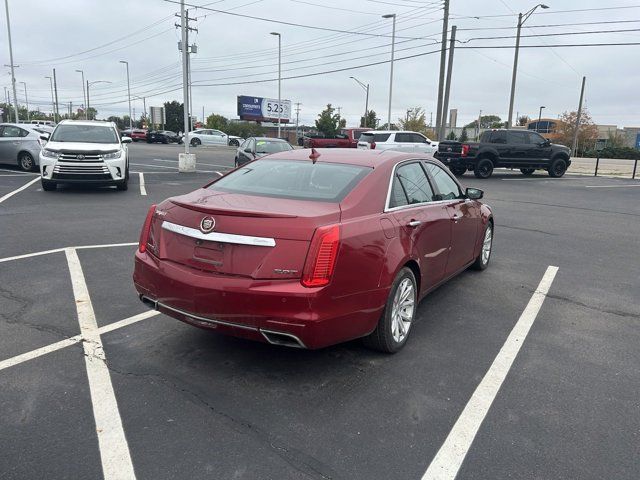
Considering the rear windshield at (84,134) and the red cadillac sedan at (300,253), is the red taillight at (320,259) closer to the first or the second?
the red cadillac sedan at (300,253)

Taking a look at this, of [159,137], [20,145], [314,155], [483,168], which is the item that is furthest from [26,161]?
[159,137]

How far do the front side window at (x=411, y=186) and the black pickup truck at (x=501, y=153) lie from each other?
56.9ft

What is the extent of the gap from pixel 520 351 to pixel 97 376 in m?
3.21

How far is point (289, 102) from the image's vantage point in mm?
67750

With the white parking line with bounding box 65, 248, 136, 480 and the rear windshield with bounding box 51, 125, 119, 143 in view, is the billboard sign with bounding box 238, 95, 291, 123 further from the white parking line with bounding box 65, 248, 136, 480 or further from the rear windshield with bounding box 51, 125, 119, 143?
the white parking line with bounding box 65, 248, 136, 480

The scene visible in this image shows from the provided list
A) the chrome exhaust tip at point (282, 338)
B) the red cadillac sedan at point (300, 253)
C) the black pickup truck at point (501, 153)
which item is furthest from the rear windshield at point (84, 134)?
the black pickup truck at point (501, 153)

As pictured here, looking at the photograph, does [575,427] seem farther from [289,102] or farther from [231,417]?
[289,102]

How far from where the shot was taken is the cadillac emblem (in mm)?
3385

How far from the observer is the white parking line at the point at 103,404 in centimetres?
261

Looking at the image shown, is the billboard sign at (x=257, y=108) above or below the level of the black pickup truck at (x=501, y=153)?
above

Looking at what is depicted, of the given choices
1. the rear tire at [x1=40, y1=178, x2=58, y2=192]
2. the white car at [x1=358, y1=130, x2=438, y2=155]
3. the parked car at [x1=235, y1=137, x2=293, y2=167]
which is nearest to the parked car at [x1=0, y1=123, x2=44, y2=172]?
the rear tire at [x1=40, y1=178, x2=58, y2=192]

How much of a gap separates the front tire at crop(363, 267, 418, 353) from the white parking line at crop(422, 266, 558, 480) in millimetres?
700

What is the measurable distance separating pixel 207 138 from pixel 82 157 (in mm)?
35670

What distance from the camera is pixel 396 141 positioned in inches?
888
